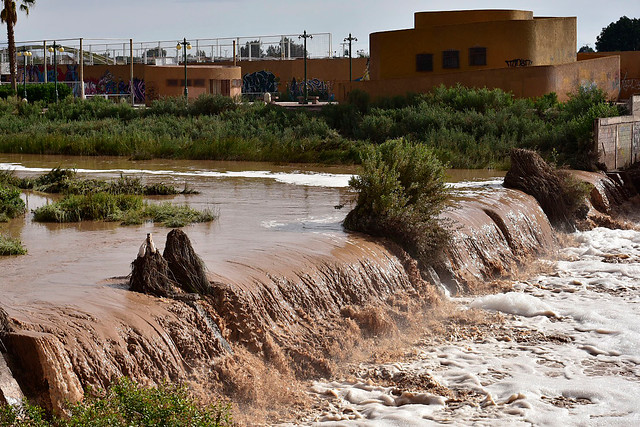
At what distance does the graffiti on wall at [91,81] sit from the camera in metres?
60.6

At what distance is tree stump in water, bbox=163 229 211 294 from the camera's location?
8.85 metres

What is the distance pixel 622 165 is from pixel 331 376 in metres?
16.0

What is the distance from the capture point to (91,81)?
2482 inches

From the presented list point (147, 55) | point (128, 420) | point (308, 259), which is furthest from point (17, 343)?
point (147, 55)

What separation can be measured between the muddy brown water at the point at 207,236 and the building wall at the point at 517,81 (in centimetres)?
1104

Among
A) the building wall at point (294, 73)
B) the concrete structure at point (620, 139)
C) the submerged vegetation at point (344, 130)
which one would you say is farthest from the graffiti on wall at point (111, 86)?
the concrete structure at point (620, 139)

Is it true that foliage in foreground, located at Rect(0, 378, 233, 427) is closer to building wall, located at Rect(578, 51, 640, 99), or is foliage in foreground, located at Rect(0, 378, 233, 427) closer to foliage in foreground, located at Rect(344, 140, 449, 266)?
foliage in foreground, located at Rect(344, 140, 449, 266)

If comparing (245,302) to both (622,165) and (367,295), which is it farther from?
(622,165)

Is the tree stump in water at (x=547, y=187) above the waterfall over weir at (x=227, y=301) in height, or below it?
A: above

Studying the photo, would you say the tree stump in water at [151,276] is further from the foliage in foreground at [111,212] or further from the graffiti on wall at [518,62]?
the graffiti on wall at [518,62]

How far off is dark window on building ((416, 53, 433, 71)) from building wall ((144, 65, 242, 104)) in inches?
787

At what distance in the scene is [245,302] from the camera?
9055 millimetres

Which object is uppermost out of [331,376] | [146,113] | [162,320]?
[146,113]

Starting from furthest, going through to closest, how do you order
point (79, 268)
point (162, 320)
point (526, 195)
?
point (526, 195) < point (79, 268) < point (162, 320)
